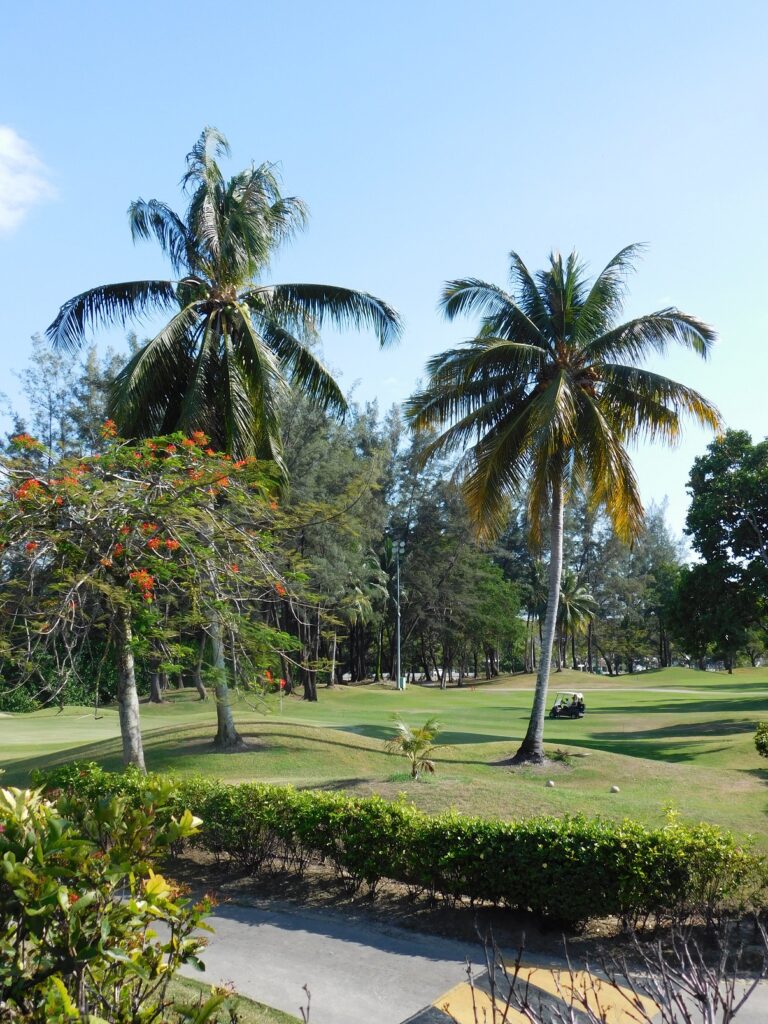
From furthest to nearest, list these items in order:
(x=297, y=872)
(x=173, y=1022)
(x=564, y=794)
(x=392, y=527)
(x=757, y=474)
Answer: (x=392, y=527)
(x=757, y=474)
(x=564, y=794)
(x=297, y=872)
(x=173, y=1022)

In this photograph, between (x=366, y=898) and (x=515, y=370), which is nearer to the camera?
(x=366, y=898)

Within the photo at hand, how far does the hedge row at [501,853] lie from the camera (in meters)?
7.28

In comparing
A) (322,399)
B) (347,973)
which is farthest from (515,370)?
(347,973)

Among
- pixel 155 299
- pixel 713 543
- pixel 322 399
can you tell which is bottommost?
pixel 713 543

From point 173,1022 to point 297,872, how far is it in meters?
4.37

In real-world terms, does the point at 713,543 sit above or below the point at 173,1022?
above

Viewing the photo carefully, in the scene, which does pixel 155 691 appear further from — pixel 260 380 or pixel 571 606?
pixel 571 606

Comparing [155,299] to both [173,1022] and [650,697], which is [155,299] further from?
[650,697]

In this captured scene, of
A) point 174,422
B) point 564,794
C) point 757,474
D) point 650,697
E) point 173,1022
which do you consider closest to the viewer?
point 173,1022

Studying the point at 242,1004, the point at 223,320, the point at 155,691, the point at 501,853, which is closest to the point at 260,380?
the point at 223,320

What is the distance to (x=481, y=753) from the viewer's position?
19.4 metres

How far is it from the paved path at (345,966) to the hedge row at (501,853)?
0.56m

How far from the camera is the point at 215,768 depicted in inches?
661

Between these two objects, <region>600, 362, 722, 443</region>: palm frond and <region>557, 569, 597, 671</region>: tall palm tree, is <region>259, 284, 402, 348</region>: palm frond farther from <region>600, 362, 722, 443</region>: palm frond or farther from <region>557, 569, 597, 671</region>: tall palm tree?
<region>557, 569, 597, 671</region>: tall palm tree
